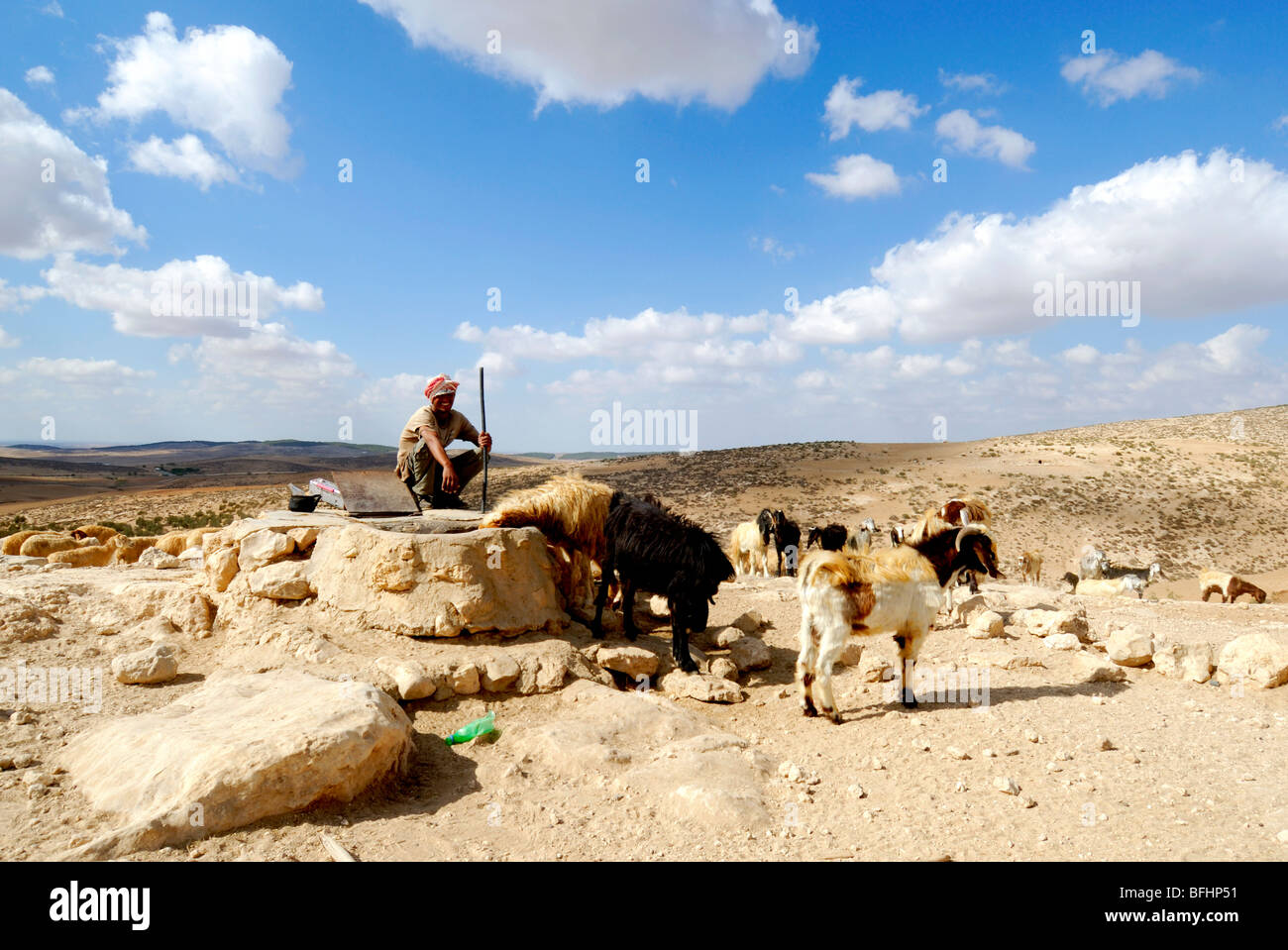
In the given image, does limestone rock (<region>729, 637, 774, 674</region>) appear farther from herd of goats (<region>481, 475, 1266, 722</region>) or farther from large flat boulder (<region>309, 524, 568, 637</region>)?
large flat boulder (<region>309, 524, 568, 637</region>)

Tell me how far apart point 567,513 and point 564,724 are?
122 inches

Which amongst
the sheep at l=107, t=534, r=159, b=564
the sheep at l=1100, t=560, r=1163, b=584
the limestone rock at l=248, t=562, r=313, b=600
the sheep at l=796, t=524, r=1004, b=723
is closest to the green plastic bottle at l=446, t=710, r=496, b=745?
the limestone rock at l=248, t=562, r=313, b=600

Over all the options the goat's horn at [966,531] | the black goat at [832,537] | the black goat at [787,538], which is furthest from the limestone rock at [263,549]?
the black goat at [787,538]

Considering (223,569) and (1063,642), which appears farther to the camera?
(1063,642)

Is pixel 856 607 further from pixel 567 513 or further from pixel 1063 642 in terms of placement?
pixel 567 513

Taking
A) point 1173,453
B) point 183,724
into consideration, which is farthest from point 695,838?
point 1173,453

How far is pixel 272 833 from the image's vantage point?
164 inches

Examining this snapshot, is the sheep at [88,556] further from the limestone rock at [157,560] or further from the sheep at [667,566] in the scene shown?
the sheep at [667,566]

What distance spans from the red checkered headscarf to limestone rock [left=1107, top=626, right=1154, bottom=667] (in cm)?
859

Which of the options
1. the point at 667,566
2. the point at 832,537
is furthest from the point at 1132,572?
the point at 667,566

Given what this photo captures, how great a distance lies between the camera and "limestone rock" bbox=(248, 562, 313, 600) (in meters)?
7.32

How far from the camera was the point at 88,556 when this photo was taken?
11.6m

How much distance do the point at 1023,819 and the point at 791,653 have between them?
437cm

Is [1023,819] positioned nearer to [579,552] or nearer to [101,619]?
[579,552]
